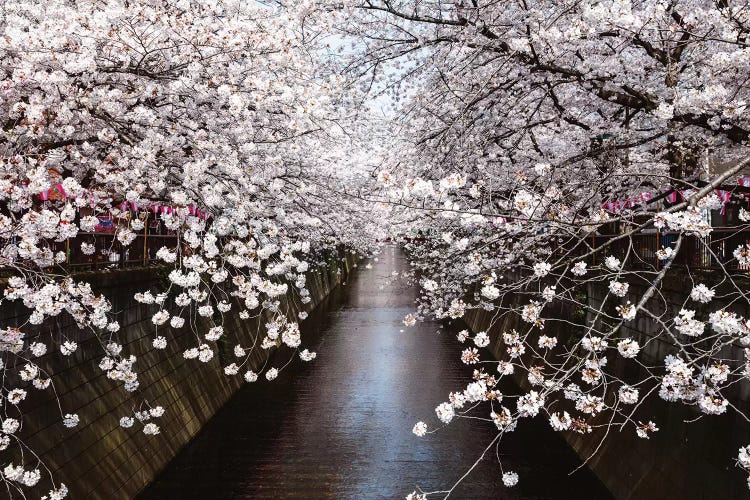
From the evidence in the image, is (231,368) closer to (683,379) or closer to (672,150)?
(683,379)

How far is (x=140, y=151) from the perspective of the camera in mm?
6984

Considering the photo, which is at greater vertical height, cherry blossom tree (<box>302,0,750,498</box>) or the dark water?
cherry blossom tree (<box>302,0,750,498</box>)

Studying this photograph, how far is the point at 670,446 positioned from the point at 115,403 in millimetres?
8366

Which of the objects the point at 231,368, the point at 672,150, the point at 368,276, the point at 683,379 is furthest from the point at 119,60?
the point at 368,276

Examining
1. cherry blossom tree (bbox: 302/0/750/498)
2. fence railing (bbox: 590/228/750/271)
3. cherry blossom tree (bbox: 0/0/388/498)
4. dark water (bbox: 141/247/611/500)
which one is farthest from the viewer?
dark water (bbox: 141/247/611/500)

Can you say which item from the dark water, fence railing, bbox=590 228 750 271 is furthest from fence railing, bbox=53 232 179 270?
fence railing, bbox=590 228 750 271

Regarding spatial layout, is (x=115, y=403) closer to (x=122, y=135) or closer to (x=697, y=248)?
(x=122, y=135)

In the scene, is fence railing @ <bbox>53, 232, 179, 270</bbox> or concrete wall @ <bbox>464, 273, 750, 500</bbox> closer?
concrete wall @ <bbox>464, 273, 750, 500</bbox>

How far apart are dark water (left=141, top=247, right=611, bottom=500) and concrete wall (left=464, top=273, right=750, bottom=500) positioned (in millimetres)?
908

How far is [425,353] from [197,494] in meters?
13.9

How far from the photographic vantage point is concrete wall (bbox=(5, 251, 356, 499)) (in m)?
8.10

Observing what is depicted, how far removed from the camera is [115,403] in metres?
10.3

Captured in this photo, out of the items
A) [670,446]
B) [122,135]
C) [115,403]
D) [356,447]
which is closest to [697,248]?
[670,446]

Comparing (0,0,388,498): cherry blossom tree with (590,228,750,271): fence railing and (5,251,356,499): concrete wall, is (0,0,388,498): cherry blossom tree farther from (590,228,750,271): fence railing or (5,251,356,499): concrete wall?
(590,228,750,271): fence railing
